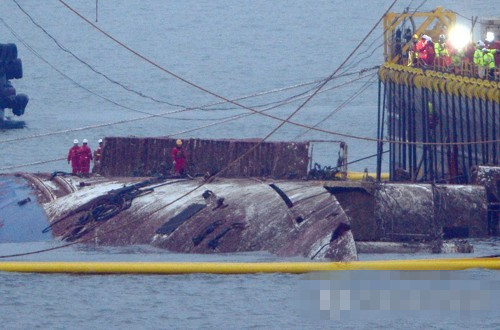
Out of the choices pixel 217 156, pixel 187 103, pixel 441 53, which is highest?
pixel 187 103

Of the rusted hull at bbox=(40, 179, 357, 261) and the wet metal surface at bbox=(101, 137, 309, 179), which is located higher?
the wet metal surface at bbox=(101, 137, 309, 179)

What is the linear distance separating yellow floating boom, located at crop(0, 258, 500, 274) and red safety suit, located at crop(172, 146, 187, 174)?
751cm

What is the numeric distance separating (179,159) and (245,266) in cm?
842

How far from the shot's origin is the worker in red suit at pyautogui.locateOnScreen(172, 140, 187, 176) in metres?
44.3

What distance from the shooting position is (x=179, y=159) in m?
44.4

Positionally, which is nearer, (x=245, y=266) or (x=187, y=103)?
(x=245, y=266)

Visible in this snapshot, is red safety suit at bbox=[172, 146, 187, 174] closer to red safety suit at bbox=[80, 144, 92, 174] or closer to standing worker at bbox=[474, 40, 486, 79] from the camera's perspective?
red safety suit at bbox=[80, 144, 92, 174]

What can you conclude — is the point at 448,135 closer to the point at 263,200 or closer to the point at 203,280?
the point at 263,200

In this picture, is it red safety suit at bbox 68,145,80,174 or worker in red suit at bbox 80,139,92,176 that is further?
worker in red suit at bbox 80,139,92,176

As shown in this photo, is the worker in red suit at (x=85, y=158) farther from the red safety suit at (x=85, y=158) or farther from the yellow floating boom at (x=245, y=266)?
the yellow floating boom at (x=245, y=266)

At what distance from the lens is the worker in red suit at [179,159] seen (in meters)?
44.3

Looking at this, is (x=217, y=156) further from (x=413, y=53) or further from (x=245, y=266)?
(x=413, y=53)

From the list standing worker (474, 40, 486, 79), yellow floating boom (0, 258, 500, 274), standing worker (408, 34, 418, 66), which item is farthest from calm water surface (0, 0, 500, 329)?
standing worker (474, 40, 486, 79)

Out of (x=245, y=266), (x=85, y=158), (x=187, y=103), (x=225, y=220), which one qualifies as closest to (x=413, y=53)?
(x=85, y=158)
